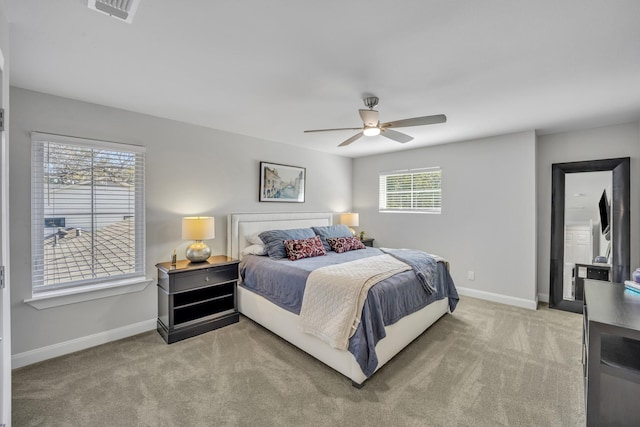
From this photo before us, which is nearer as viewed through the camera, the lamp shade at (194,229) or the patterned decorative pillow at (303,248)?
the lamp shade at (194,229)

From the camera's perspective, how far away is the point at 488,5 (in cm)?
147

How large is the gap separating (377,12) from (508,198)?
352 cm

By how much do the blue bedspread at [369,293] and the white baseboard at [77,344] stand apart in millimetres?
1208

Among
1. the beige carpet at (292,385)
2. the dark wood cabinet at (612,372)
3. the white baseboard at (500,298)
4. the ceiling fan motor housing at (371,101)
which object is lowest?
the beige carpet at (292,385)

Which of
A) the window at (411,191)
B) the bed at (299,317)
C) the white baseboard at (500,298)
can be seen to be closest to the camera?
the bed at (299,317)

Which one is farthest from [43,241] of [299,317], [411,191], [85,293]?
[411,191]

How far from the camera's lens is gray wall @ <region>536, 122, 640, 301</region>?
133 inches

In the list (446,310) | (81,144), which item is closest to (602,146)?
(446,310)

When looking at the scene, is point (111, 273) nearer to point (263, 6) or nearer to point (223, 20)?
point (223, 20)

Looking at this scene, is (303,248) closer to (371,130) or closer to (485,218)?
(371,130)

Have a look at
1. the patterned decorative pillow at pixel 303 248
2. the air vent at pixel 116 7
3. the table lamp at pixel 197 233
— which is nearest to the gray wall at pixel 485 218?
the patterned decorative pillow at pixel 303 248

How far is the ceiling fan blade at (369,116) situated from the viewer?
8.14 feet

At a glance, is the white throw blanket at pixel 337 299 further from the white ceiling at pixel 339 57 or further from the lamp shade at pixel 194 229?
the white ceiling at pixel 339 57

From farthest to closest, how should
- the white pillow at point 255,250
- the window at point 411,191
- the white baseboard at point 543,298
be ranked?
the window at point 411,191 < the white baseboard at point 543,298 < the white pillow at point 255,250
